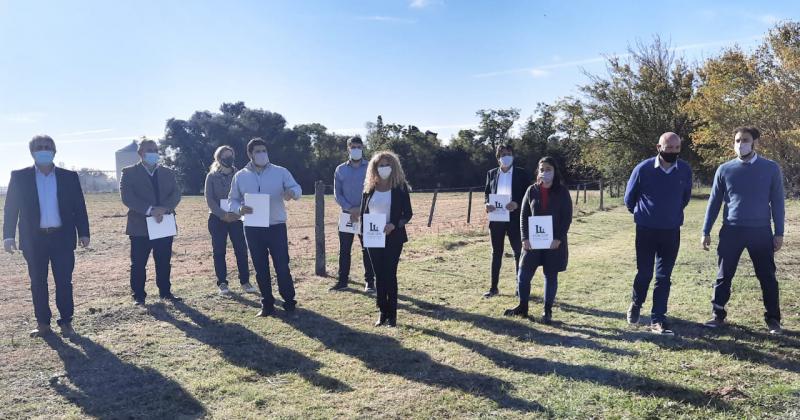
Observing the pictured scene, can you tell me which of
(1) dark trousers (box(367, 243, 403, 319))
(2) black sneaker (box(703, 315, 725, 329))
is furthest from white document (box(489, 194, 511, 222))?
(2) black sneaker (box(703, 315, 725, 329))

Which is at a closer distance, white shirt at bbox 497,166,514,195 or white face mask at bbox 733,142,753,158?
white face mask at bbox 733,142,753,158

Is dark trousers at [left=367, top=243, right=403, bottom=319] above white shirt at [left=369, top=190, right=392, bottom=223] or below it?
below

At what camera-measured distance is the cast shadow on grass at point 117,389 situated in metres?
3.74

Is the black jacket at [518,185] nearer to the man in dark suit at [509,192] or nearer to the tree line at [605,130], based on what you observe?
the man in dark suit at [509,192]

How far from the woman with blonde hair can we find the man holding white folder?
1096 millimetres

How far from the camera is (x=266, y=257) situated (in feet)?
20.1

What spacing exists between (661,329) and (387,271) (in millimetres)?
2670

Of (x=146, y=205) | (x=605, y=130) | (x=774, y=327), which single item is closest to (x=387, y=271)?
(x=146, y=205)

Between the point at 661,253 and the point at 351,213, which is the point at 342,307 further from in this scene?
the point at 661,253

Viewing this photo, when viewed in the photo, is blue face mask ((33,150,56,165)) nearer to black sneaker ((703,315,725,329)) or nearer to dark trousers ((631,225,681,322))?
dark trousers ((631,225,681,322))

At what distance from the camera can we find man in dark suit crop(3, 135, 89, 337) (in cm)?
536

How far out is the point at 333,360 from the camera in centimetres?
465

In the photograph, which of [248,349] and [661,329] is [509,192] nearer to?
[661,329]

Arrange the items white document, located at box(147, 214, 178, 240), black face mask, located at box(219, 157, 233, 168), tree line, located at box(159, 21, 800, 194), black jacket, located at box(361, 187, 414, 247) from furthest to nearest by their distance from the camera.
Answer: tree line, located at box(159, 21, 800, 194), black face mask, located at box(219, 157, 233, 168), white document, located at box(147, 214, 178, 240), black jacket, located at box(361, 187, 414, 247)
